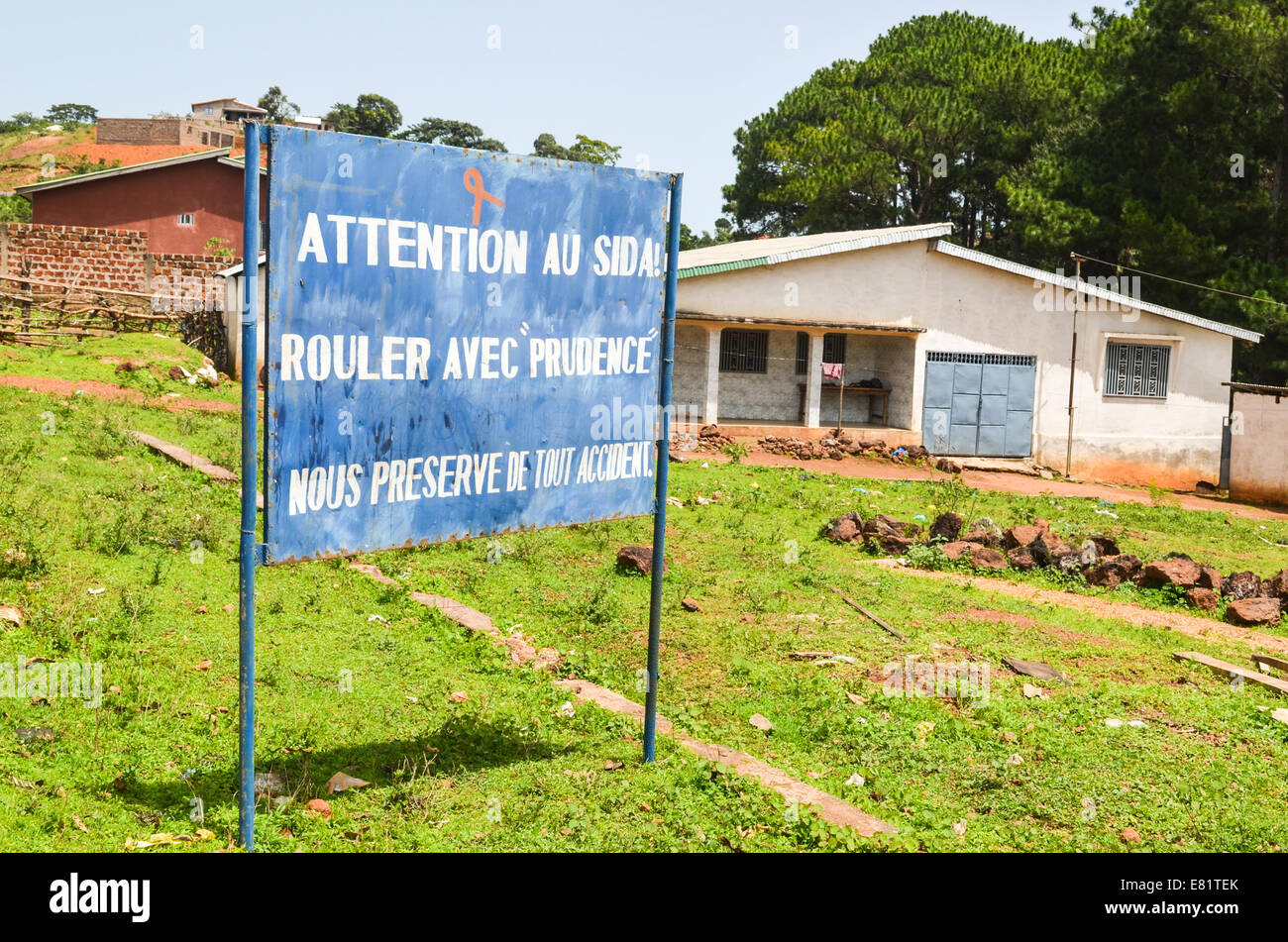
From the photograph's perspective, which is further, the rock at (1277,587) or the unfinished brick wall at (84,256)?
the unfinished brick wall at (84,256)

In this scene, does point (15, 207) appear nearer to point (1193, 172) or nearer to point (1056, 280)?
point (1056, 280)

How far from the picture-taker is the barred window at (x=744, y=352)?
2541 centimetres

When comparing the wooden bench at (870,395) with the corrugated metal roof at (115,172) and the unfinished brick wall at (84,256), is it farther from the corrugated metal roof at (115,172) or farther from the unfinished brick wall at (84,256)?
the corrugated metal roof at (115,172)

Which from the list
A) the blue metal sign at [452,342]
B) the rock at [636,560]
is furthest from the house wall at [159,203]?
the blue metal sign at [452,342]

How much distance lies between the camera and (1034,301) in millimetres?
24250

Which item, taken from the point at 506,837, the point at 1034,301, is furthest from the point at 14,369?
the point at 1034,301

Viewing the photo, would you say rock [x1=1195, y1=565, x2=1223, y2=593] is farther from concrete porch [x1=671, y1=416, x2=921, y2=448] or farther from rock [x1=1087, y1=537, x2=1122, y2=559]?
concrete porch [x1=671, y1=416, x2=921, y2=448]

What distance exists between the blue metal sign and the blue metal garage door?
19440mm

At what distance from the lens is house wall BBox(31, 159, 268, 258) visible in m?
28.8

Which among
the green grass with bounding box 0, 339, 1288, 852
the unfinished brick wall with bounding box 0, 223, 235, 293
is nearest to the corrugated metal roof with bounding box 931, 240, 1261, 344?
the green grass with bounding box 0, 339, 1288, 852

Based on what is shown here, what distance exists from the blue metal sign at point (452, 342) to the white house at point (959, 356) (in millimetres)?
17217

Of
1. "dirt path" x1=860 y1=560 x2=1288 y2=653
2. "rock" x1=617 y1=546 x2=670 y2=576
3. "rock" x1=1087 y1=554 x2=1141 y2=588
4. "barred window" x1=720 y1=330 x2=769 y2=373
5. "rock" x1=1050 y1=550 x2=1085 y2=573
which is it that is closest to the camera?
"dirt path" x1=860 y1=560 x2=1288 y2=653
